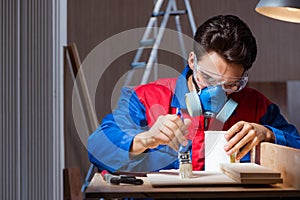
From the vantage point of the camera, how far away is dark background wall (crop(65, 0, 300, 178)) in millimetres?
4691

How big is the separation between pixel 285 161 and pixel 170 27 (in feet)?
10.9

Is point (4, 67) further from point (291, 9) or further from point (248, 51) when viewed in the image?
point (291, 9)

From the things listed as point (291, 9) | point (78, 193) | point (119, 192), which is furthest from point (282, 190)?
point (291, 9)

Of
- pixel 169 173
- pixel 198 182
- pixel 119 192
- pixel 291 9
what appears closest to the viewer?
pixel 119 192

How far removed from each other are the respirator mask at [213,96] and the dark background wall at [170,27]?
2.94 m

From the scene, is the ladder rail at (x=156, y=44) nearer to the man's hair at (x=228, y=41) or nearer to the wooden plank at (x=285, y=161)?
the man's hair at (x=228, y=41)

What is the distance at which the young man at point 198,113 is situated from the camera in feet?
5.41

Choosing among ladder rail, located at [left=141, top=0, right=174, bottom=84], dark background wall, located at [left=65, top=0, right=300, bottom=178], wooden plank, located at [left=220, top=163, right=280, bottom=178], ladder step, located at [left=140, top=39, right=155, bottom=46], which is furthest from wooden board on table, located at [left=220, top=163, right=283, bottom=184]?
dark background wall, located at [left=65, top=0, right=300, bottom=178]

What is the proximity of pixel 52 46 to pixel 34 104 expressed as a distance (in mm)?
266

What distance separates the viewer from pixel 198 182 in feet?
4.56

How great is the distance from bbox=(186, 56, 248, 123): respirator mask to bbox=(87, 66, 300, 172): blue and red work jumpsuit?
0.16m

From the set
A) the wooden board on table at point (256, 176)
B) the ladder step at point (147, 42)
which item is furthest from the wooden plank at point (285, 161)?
the ladder step at point (147, 42)

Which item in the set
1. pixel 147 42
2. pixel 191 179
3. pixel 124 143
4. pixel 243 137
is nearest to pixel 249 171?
pixel 191 179

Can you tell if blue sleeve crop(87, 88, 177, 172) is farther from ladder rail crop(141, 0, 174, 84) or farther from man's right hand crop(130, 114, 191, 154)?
ladder rail crop(141, 0, 174, 84)
